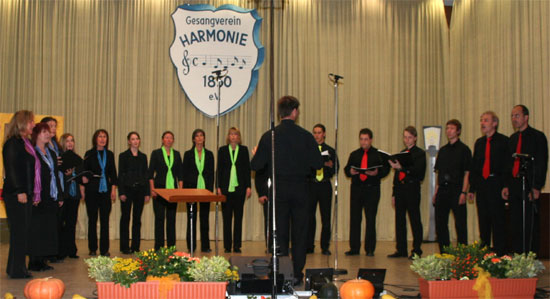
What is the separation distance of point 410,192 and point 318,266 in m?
1.74

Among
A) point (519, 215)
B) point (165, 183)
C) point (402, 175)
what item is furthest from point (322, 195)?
point (519, 215)

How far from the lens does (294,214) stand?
504 cm

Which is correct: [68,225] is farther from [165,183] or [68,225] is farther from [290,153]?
[290,153]

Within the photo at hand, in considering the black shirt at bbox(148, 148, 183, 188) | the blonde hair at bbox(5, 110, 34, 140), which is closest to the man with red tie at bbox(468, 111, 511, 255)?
the black shirt at bbox(148, 148, 183, 188)

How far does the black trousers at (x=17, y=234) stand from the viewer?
537 cm

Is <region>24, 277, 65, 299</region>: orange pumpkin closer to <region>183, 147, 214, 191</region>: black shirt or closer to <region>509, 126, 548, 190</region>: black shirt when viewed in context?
<region>183, 147, 214, 191</region>: black shirt

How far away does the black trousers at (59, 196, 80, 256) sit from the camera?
23.4 feet

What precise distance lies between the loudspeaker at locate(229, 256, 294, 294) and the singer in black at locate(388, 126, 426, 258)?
10.7 ft

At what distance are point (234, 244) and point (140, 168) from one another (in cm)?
167

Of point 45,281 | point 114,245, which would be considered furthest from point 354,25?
point 45,281

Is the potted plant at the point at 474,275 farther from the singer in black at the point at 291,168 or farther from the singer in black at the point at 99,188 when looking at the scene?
the singer in black at the point at 99,188

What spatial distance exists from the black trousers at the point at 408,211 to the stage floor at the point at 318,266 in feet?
0.95

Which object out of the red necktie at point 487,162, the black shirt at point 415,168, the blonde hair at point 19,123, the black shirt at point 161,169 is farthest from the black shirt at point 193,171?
the red necktie at point 487,162

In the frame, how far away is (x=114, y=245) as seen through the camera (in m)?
8.80
